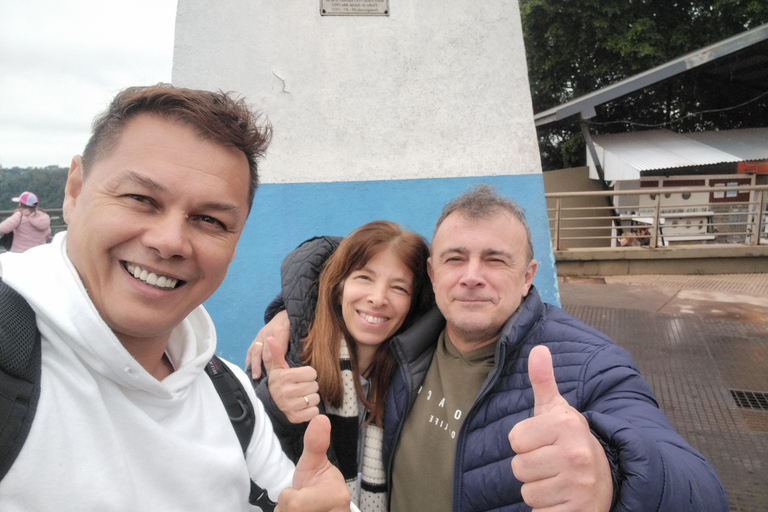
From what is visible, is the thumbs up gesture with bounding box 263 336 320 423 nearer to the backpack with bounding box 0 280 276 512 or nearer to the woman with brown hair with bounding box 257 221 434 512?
the woman with brown hair with bounding box 257 221 434 512

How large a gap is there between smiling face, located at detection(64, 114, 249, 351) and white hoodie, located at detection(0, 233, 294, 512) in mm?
72

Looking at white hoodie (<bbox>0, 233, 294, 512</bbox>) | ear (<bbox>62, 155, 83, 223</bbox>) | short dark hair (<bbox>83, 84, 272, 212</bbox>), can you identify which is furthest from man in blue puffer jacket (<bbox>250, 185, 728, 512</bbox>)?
ear (<bbox>62, 155, 83, 223</bbox>)

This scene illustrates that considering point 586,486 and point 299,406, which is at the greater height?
point 299,406

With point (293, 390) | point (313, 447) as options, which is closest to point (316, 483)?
point (313, 447)

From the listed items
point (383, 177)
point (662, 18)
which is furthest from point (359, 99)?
point (662, 18)

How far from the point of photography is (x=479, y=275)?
69.3 inches

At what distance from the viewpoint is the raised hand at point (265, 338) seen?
80.7 inches

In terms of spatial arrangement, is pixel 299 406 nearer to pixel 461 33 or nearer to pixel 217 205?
pixel 217 205

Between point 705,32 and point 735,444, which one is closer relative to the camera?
point 735,444

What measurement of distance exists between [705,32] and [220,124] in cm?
1734

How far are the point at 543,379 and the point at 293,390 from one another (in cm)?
83

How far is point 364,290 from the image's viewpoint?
1954 mm

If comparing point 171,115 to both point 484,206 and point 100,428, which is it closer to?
point 100,428

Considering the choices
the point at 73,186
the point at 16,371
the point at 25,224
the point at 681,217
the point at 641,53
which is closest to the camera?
the point at 16,371
